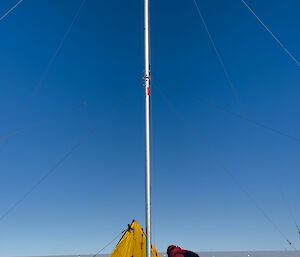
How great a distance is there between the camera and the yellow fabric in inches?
597

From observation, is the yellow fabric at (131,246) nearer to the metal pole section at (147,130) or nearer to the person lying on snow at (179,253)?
the metal pole section at (147,130)

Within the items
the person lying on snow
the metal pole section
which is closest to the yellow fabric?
the metal pole section

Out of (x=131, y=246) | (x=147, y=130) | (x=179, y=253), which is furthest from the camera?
(x=131, y=246)

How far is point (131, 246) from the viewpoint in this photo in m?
15.2

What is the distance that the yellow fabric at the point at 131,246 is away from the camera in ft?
49.8

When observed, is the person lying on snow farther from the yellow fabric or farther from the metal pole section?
the yellow fabric

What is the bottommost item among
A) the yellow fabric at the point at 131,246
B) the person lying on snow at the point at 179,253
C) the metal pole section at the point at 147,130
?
the person lying on snow at the point at 179,253

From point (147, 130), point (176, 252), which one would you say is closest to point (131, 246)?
point (176, 252)

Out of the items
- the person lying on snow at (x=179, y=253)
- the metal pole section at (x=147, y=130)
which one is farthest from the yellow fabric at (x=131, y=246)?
the person lying on snow at (x=179, y=253)

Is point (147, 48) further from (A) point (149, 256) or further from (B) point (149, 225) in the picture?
(A) point (149, 256)

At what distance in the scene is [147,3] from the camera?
1450 centimetres

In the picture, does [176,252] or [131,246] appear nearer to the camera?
[176,252]

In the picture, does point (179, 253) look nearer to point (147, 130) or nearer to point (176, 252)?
point (176, 252)

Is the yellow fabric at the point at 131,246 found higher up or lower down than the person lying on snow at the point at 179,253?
higher up
